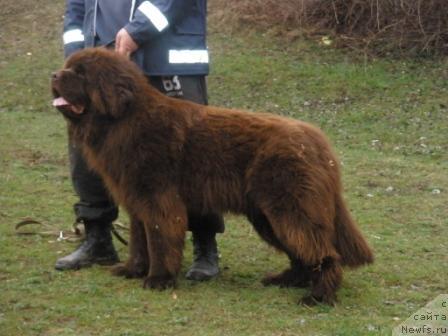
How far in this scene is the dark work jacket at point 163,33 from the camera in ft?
18.8

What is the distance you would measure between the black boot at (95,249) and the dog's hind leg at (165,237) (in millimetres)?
762

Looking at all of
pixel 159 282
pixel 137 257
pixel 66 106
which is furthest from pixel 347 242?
pixel 66 106

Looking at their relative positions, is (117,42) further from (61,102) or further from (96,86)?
(61,102)

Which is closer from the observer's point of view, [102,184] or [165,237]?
[165,237]

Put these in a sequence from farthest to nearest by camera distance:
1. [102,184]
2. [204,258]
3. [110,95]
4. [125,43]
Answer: [102,184] → [204,258] → [125,43] → [110,95]

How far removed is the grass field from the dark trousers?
10.2 inches

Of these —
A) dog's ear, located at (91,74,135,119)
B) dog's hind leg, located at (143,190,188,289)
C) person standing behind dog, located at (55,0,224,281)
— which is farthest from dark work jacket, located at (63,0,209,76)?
dog's hind leg, located at (143,190,188,289)

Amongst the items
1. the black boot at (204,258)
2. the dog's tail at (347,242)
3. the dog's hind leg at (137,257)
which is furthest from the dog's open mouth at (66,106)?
the dog's tail at (347,242)

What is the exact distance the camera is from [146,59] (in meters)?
5.96

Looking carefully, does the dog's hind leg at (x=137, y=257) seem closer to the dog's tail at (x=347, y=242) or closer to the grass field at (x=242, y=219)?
the grass field at (x=242, y=219)

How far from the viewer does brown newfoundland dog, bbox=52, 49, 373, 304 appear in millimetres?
5328

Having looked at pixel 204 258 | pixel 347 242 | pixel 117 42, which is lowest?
pixel 204 258

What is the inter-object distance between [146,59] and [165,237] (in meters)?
1.24

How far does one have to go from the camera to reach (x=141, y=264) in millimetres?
5934
